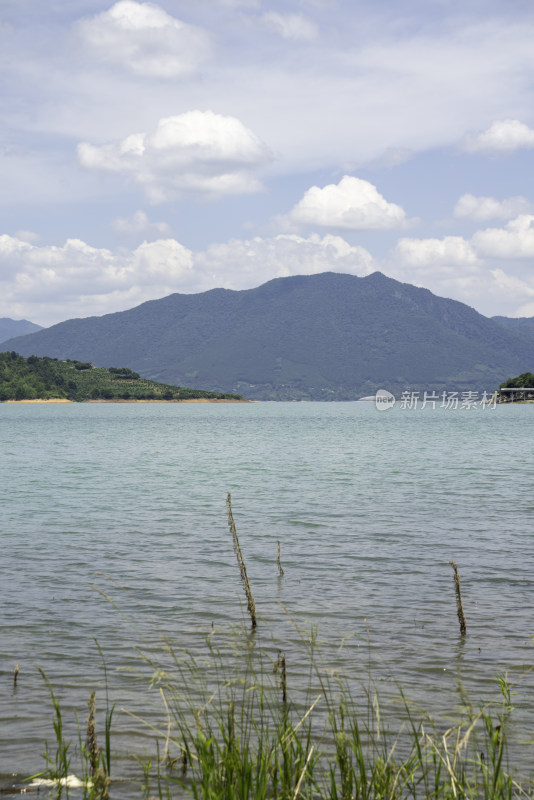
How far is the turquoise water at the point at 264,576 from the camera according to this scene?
1095cm

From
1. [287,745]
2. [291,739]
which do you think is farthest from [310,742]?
[287,745]

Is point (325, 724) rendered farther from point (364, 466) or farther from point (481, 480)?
point (364, 466)

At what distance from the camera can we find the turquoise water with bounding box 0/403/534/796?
10945 millimetres

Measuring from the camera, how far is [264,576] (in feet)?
57.0

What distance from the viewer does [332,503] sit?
30.3m

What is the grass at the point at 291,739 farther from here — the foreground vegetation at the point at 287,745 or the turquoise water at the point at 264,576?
→ the turquoise water at the point at 264,576

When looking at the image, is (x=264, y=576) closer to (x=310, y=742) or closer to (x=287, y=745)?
(x=310, y=742)

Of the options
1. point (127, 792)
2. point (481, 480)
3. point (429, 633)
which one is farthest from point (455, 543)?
point (481, 480)

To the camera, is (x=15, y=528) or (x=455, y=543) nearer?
(x=455, y=543)

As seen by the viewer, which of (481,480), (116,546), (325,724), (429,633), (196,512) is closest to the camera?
A: (325,724)

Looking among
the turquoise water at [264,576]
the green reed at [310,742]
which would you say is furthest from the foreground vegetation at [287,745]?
the turquoise water at [264,576]

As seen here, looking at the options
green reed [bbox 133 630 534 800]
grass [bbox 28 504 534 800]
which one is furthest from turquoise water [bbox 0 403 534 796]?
green reed [bbox 133 630 534 800]

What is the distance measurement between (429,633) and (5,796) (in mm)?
7781

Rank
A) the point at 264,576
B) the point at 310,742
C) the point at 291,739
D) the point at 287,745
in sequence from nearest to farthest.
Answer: the point at 287,745 < the point at 291,739 < the point at 310,742 < the point at 264,576
